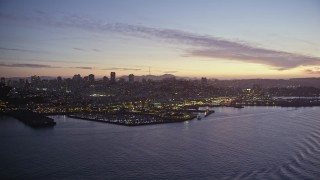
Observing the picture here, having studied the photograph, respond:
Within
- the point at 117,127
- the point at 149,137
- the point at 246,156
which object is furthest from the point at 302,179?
the point at 117,127

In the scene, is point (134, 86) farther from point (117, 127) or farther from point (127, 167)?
point (127, 167)

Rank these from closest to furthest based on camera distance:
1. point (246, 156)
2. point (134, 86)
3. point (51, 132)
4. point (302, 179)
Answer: point (302, 179), point (246, 156), point (51, 132), point (134, 86)

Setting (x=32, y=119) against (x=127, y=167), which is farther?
(x=32, y=119)

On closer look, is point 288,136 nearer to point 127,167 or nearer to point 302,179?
point 302,179

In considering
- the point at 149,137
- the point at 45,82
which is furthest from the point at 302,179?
the point at 45,82

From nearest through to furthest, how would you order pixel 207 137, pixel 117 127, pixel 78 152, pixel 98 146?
pixel 78 152
pixel 98 146
pixel 207 137
pixel 117 127

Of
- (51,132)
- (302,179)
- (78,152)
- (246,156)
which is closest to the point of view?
(302,179)
